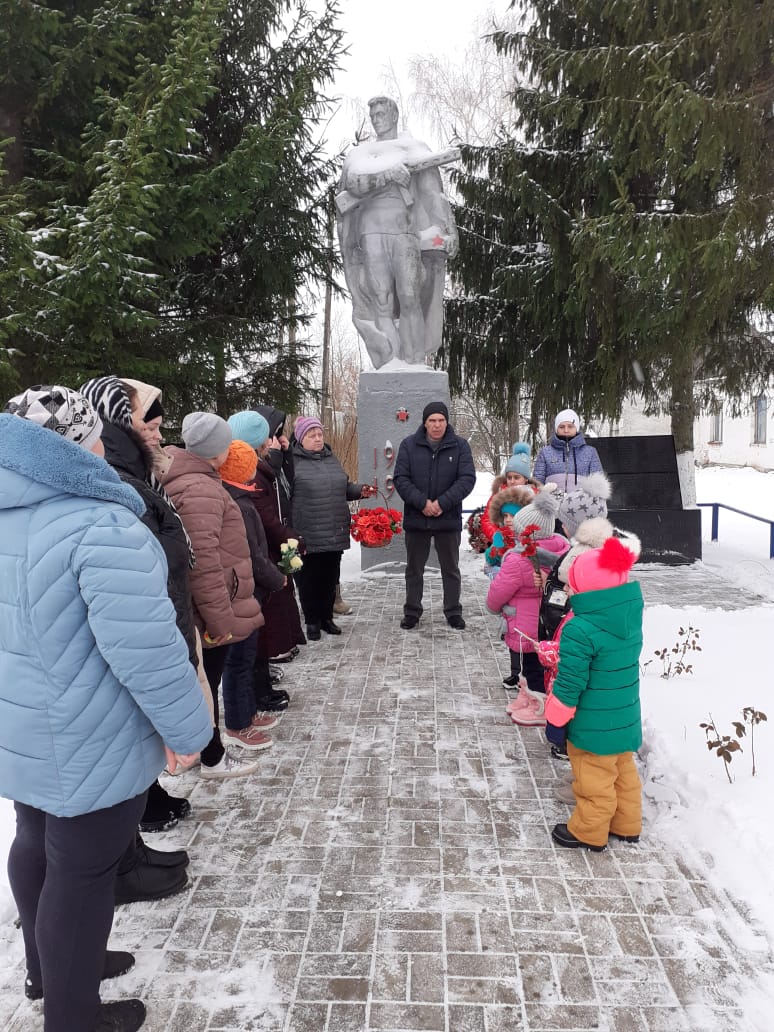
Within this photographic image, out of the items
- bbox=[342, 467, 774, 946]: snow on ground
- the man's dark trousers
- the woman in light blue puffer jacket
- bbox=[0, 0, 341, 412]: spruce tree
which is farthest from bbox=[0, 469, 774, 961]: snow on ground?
bbox=[0, 0, 341, 412]: spruce tree

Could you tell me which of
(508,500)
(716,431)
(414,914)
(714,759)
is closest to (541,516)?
(508,500)

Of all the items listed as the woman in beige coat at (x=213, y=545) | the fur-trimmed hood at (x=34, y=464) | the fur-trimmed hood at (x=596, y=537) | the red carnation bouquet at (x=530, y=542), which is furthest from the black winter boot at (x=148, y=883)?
the red carnation bouquet at (x=530, y=542)

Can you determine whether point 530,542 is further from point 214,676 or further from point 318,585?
point 318,585

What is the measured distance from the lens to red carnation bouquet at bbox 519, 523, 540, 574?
151 inches

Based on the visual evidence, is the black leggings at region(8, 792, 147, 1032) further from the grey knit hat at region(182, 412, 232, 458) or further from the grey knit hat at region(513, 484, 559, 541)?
the grey knit hat at region(513, 484, 559, 541)

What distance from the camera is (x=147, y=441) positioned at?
257 centimetres

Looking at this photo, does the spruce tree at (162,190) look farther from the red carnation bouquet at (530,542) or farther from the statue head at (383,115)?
the red carnation bouquet at (530,542)

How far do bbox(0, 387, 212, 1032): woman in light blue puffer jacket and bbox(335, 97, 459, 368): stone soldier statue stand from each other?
7.11m

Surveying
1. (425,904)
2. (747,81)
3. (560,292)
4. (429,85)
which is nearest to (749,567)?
(560,292)

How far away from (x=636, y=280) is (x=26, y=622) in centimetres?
972

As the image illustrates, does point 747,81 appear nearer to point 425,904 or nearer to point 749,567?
point 749,567

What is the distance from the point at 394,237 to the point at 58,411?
726 cm

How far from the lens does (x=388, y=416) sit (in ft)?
27.0

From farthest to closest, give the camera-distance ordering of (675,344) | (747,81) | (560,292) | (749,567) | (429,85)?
(429,85) < (560,292) < (675,344) < (749,567) < (747,81)
